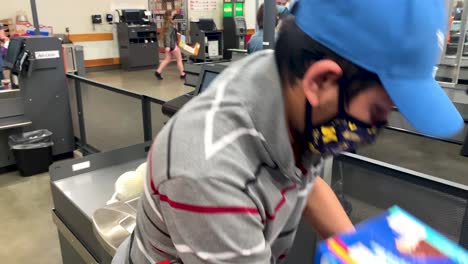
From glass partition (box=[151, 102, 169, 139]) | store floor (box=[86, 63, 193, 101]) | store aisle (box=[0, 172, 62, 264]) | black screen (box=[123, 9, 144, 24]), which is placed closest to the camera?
store aisle (box=[0, 172, 62, 264])

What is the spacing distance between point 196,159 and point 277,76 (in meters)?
0.18

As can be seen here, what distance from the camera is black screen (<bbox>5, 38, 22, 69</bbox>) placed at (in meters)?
3.76

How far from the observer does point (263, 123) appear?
59cm

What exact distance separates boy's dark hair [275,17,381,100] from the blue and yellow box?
0.27 metres

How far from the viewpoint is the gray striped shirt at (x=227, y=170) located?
0.53 m

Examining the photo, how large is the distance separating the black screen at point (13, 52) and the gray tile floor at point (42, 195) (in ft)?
3.54

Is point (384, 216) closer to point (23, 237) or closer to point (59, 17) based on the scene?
point (23, 237)

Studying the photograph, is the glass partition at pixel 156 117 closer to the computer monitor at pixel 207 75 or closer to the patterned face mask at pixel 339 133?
the computer monitor at pixel 207 75

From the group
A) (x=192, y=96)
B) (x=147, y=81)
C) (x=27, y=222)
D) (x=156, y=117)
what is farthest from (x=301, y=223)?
(x=147, y=81)

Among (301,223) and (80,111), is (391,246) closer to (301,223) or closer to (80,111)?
(301,223)

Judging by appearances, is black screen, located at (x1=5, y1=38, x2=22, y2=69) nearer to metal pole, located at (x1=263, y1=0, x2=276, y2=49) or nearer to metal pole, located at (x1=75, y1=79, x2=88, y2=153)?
metal pole, located at (x1=75, y1=79, x2=88, y2=153)

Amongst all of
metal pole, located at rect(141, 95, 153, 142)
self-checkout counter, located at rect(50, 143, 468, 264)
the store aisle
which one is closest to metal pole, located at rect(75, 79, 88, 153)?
the store aisle

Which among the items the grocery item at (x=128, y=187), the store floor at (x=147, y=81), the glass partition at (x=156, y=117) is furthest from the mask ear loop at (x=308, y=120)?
the store floor at (x=147, y=81)

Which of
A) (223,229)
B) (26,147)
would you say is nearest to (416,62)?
(223,229)
